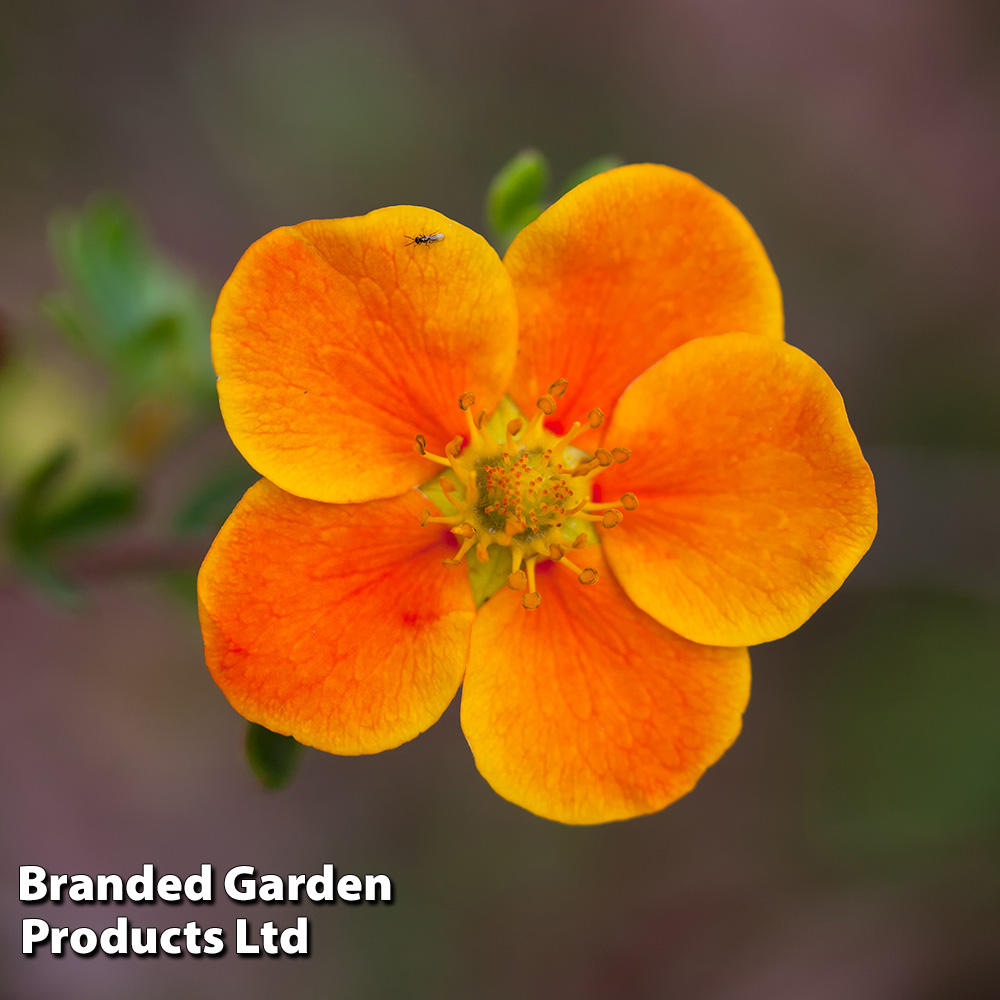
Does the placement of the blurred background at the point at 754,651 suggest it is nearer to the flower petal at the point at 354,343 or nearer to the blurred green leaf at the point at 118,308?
the blurred green leaf at the point at 118,308

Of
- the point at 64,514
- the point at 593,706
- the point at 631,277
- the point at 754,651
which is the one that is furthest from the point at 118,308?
the point at 754,651

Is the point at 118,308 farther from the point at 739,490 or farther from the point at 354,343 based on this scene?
the point at 739,490

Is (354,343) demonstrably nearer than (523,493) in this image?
Yes

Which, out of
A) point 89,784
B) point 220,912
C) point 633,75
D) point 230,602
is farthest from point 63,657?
point 633,75

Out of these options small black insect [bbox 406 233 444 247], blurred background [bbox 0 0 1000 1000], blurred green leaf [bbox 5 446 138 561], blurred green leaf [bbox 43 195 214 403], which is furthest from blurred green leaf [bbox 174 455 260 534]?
blurred background [bbox 0 0 1000 1000]

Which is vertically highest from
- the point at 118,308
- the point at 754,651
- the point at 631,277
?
the point at 118,308

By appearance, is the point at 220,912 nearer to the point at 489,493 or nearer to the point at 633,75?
the point at 489,493

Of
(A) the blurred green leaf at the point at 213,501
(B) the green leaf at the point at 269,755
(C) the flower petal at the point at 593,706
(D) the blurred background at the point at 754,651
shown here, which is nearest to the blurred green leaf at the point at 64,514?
(A) the blurred green leaf at the point at 213,501
